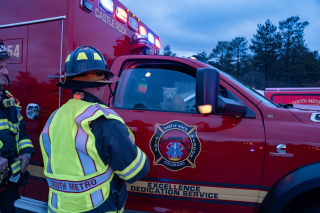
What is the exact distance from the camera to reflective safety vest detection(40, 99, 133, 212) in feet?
3.66

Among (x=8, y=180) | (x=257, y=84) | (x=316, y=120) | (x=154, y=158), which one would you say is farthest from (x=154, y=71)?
(x=257, y=84)

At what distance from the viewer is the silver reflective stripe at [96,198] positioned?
3.84 feet

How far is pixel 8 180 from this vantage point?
6.27 ft

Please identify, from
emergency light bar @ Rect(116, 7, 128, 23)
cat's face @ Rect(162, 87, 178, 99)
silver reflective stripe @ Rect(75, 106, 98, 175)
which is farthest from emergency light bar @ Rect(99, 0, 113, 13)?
silver reflective stripe @ Rect(75, 106, 98, 175)

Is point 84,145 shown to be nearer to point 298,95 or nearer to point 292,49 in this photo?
point 298,95

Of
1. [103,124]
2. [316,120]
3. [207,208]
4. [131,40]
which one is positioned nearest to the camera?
[103,124]

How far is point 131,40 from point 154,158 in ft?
6.05

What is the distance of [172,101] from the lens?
2.08 meters

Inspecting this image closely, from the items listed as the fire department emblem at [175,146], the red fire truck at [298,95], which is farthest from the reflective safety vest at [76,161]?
the red fire truck at [298,95]

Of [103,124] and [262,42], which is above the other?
[262,42]

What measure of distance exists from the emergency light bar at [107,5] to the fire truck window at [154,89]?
0.85m

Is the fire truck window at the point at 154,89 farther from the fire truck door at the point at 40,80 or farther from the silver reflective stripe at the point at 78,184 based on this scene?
the silver reflective stripe at the point at 78,184

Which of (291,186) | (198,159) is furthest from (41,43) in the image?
(291,186)

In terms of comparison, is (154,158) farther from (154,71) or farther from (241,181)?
(154,71)
